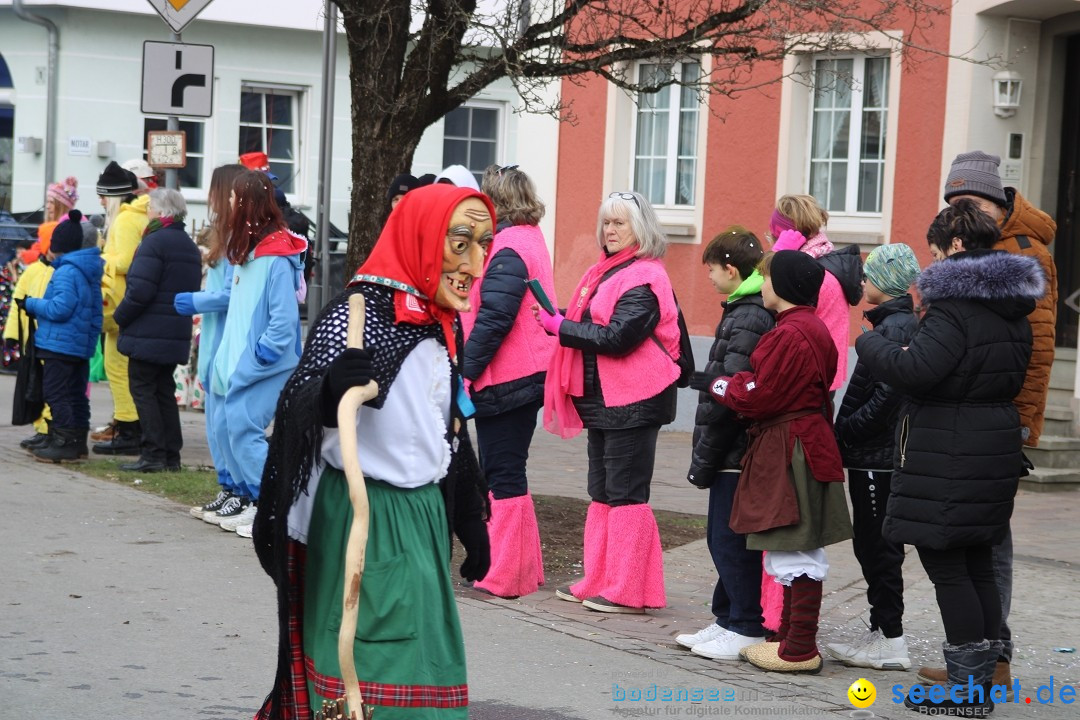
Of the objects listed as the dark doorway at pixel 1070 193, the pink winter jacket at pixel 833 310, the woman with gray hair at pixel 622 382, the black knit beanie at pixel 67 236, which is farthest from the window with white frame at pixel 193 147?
the pink winter jacket at pixel 833 310

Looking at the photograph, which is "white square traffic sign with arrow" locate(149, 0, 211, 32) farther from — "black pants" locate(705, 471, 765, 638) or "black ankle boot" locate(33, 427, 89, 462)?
"black pants" locate(705, 471, 765, 638)

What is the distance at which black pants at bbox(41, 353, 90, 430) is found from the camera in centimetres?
1065

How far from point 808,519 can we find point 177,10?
24.9ft

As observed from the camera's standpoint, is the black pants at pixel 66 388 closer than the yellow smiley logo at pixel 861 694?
No

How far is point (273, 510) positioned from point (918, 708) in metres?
2.85

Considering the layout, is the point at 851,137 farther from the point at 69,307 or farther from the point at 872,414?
the point at 872,414

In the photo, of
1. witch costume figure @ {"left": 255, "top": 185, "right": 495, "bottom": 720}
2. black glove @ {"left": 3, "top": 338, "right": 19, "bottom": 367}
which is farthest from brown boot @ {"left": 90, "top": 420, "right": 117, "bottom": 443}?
witch costume figure @ {"left": 255, "top": 185, "right": 495, "bottom": 720}

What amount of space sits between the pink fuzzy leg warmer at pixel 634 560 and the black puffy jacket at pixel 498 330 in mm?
786

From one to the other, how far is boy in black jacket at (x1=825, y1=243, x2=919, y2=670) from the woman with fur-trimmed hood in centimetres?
59

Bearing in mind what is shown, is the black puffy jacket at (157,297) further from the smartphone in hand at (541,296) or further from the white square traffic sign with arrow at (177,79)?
the smartphone in hand at (541,296)

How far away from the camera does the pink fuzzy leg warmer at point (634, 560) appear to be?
6.95 meters

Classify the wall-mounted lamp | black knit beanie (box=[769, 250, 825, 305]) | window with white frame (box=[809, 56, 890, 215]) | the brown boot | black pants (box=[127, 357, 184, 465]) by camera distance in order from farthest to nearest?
window with white frame (box=[809, 56, 890, 215]), the wall-mounted lamp, the brown boot, black pants (box=[127, 357, 184, 465]), black knit beanie (box=[769, 250, 825, 305])

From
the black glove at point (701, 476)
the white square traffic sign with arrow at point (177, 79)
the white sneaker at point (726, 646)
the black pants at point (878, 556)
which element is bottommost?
the white sneaker at point (726, 646)

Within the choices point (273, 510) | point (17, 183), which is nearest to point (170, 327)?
point (273, 510)
